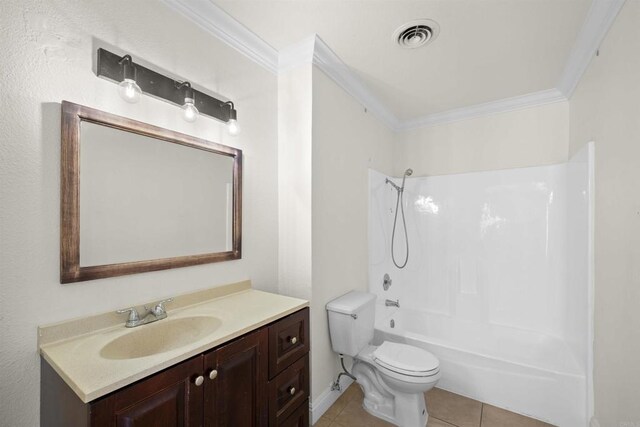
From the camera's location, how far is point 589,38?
171 centimetres

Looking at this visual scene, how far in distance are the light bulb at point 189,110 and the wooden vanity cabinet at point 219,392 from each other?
3.57 ft

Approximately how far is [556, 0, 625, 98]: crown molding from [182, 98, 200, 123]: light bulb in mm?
2162

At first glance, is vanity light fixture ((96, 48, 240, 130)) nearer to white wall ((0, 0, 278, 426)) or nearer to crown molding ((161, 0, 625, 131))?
white wall ((0, 0, 278, 426))

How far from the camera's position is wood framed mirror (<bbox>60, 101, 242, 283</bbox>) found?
108cm

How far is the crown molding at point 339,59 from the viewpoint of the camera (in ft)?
4.90

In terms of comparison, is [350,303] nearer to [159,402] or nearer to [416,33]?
[159,402]

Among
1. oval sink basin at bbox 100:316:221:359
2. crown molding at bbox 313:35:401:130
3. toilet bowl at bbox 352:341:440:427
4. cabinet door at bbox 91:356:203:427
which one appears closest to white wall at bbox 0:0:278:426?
oval sink basin at bbox 100:316:221:359

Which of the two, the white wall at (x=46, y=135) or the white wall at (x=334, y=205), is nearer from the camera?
the white wall at (x=46, y=135)

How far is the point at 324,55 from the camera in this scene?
75.1 inches

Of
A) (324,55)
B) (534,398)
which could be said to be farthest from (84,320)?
(534,398)

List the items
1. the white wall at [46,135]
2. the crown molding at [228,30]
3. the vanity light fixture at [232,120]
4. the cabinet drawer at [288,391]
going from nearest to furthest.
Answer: the white wall at [46,135], the cabinet drawer at [288,391], the crown molding at [228,30], the vanity light fixture at [232,120]

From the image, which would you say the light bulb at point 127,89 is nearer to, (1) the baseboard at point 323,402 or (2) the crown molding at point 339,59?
(2) the crown molding at point 339,59

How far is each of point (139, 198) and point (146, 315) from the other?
1.75ft

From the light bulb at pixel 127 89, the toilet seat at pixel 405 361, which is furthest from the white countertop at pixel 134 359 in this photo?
the light bulb at pixel 127 89
